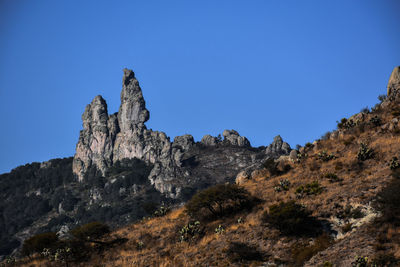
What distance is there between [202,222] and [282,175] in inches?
500

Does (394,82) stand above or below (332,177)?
above

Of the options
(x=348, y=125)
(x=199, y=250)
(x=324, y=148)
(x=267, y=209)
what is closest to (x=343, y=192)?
(x=267, y=209)

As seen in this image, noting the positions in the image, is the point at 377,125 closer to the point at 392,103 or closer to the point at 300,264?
the point at 392,103

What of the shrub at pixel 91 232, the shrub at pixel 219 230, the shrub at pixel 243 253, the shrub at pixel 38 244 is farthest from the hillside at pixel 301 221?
the shrub at pixel 38 244

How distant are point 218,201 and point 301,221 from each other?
1097 cm

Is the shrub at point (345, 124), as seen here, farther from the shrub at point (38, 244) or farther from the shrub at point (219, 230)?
the shrub at point (38, 244)

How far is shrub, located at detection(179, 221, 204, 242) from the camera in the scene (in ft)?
114

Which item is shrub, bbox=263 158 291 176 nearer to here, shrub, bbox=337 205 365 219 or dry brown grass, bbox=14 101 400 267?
dry brown grass, bbox=14 101 400 267

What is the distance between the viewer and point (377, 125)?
47.2 meters

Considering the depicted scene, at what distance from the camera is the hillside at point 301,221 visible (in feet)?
81.9

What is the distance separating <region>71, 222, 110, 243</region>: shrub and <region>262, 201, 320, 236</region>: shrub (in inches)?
688

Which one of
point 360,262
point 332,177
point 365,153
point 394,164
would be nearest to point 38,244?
point 332,177

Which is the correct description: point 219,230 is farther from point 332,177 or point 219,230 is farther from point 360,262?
point 360,262

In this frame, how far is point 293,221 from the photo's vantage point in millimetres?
28953
